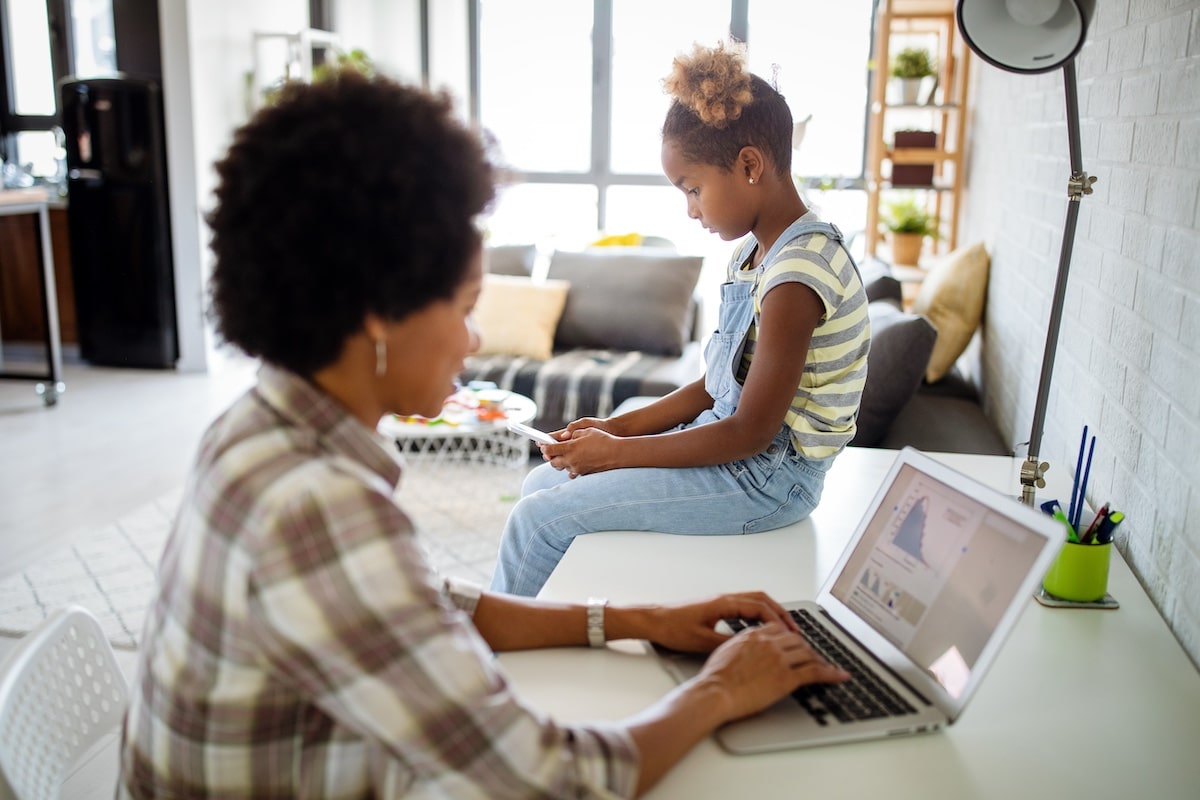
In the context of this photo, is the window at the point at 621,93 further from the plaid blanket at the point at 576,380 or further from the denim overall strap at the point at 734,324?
the denim overall strap at the point at 734,324

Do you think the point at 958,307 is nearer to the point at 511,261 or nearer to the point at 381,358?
the point at 511,261

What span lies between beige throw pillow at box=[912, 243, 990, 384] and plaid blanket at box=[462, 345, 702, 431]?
0.95 metres

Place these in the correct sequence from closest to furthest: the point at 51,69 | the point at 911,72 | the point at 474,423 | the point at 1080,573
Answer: the point at 1080,573, the point at 474,423, the point at 911,72, the point at 51,69

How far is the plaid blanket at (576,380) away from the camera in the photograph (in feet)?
12.9

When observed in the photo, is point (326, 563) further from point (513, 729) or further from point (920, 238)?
point (920, 238)

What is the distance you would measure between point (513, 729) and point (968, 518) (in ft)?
1.74

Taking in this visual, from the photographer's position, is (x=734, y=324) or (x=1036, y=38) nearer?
(x=1036, y=38)

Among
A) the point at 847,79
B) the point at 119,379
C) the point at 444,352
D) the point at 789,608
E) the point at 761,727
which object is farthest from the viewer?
the point at 847,79

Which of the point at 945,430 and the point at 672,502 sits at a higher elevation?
the point at 672,502

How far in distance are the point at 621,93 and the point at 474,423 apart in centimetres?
396

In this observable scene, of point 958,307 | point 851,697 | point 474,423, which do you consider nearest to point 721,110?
point 851,697

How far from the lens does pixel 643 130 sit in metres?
6.75

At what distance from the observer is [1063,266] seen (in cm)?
152

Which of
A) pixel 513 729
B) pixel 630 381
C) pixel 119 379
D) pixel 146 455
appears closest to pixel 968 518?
pixel 513 729
